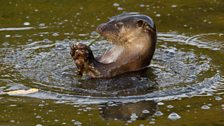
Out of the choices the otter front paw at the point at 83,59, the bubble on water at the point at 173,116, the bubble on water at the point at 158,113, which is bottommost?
the bubble on water at the point at 173,116

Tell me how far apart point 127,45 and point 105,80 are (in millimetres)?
404

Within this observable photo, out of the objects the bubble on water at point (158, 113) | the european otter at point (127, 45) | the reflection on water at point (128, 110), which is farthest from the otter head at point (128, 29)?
the bubble on water at point (158, 113)

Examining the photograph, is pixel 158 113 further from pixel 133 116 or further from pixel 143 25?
pixel 143 25

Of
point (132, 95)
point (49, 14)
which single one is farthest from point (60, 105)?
point (49, 14)

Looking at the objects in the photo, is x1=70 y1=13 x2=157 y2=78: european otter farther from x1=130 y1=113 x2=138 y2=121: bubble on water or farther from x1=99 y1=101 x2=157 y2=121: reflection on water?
x1=130 y1=113 x2=138 y2=121: bubble on water

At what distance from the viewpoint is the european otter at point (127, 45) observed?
5480 mm

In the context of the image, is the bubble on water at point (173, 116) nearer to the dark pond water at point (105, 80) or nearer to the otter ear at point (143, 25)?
the dark pond water at point (105, 80)

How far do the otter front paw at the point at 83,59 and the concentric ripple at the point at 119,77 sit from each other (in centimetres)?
7

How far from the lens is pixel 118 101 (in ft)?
16.1

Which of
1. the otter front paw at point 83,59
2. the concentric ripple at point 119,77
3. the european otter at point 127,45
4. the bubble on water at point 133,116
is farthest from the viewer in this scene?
the european otter at point 127,45

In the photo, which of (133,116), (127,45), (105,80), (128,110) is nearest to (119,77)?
(105,80)

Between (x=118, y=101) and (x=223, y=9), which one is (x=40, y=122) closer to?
(x=118, y=101)

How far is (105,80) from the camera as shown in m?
5.39

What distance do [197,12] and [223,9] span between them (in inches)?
12.1
